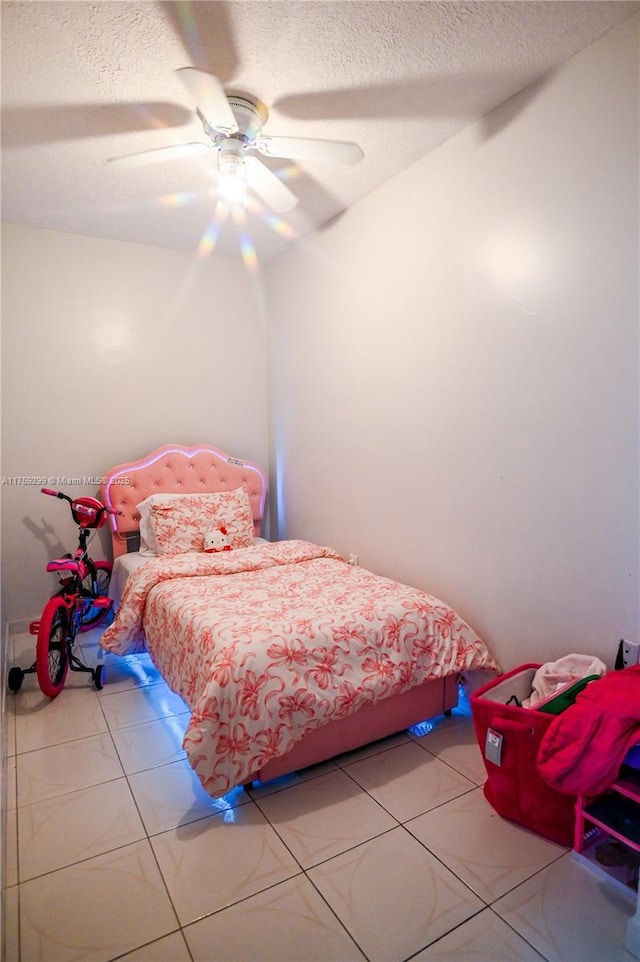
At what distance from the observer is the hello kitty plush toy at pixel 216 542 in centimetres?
334

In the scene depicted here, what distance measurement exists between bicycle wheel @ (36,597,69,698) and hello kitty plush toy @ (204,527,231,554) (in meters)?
0.91

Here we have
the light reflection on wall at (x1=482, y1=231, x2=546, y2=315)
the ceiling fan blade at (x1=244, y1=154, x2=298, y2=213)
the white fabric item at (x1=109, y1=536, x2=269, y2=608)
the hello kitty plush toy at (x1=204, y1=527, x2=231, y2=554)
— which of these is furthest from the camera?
the hello kitty plush toy at (x1=204, y1=527, x2=231, y2=554)

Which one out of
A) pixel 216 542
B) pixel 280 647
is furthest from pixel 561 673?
pixel 216 542

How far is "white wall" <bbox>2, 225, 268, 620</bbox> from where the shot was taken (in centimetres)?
338

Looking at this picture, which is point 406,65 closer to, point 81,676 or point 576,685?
point 576,685

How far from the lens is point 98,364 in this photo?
3598 millimetres

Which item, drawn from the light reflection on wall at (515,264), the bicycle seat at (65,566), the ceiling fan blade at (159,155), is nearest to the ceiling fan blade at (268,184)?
the ceiling fan blade at (159,155)

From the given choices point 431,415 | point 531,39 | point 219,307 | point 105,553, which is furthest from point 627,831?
point 219,307

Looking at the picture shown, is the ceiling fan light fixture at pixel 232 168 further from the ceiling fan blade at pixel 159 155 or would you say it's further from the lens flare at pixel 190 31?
the lens flare at pixel 190 31

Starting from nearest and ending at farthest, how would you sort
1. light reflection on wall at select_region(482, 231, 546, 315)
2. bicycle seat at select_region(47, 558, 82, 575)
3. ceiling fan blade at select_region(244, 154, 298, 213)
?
light reflection on wall at select_region(482, 231, 546, 315), ceiling fan blade at select_region(244, 154, 298, 213), bicycle seat at select_region(47, 558, 82, 575)

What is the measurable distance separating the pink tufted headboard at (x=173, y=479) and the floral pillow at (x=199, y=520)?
233mm

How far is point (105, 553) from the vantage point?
3.71 m

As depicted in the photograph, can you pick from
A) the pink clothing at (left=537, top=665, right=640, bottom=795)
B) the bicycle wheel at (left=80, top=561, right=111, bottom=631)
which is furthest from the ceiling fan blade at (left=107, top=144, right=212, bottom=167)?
the pink clothing at (left=537, top=665, right=640, bottom=795)

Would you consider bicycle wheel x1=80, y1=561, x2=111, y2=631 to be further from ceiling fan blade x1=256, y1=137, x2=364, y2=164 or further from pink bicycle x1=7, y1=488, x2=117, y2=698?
ceiling fan blade x1=256, y1=137, x2=364, y2=164
